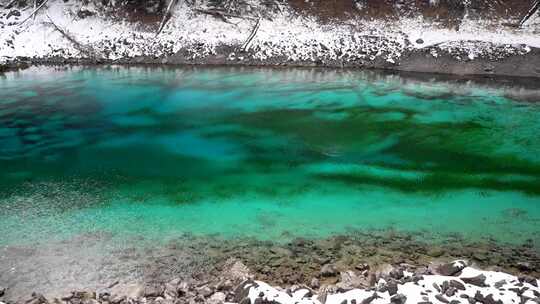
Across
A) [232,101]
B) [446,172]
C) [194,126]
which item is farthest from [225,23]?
[446,172]

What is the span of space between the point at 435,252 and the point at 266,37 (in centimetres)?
2450

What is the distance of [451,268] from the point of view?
9.91 metres

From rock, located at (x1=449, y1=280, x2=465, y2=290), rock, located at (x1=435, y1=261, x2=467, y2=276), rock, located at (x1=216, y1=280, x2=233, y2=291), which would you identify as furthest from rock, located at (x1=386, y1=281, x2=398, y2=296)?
rock, located at (x1=216, y1=280, x2=233, y2=291)

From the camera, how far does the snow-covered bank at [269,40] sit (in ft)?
96.9

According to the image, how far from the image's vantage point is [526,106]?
73.5ft

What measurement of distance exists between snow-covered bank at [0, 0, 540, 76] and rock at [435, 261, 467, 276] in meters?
21.6

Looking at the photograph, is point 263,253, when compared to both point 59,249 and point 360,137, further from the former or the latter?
point 360,137

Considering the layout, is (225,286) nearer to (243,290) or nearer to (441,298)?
(243,290)

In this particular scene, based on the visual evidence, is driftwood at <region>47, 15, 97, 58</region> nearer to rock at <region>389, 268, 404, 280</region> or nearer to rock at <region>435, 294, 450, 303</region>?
rock at <region>389, 268, 404, 280</region>

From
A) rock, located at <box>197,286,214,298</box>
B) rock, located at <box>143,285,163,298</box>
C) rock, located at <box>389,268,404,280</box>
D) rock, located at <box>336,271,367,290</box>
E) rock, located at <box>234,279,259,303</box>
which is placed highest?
rock, located at <box>389,268,404,280</box>

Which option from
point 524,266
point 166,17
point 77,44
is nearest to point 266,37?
point 166,17

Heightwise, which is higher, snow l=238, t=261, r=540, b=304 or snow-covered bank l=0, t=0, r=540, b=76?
snow-covered bank l=0, t=0, r=540, b=76

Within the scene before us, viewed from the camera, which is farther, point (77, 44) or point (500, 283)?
point (77, 44)

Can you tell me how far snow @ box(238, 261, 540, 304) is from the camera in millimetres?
8758
